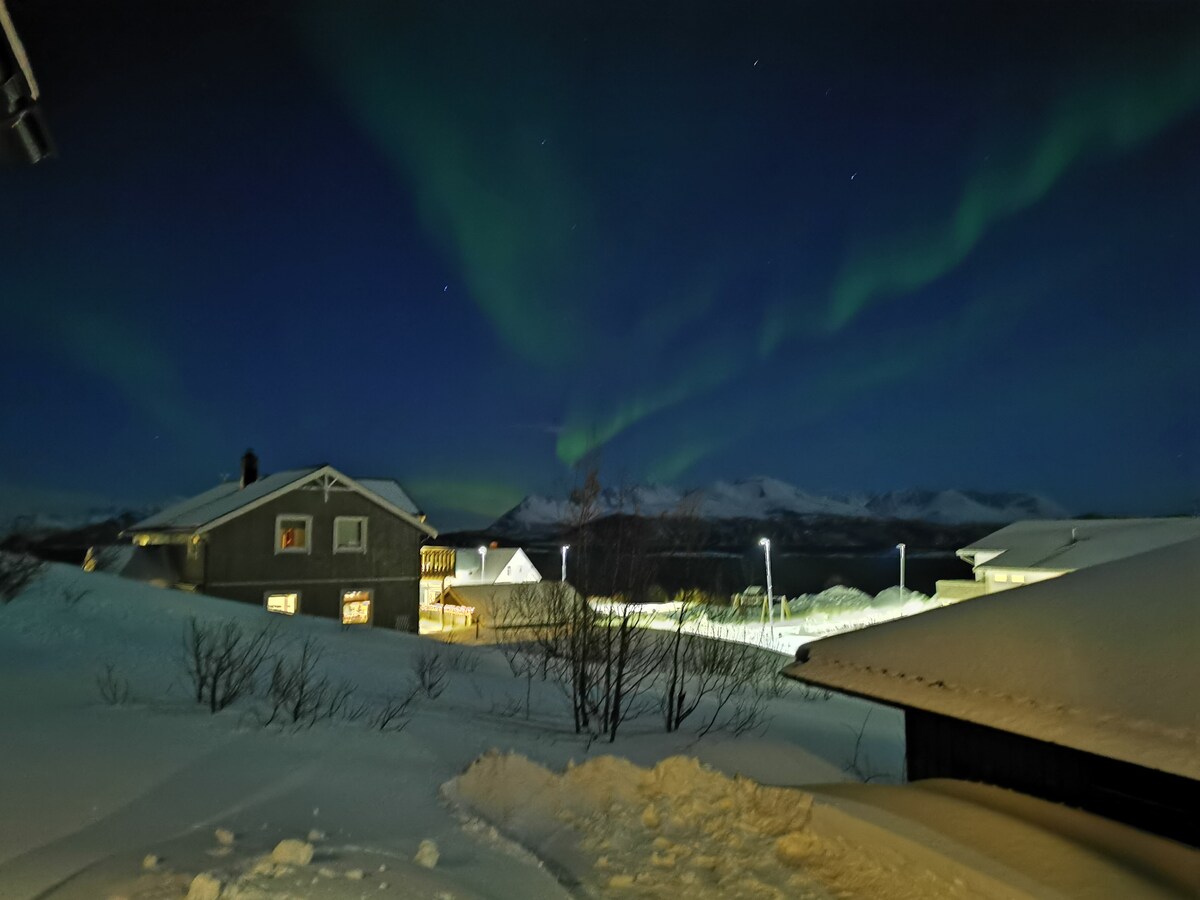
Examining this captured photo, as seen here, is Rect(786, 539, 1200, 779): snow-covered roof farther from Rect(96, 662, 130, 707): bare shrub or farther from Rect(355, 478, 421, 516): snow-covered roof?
Rect(355, 478, 421, 516): snow-covered roof

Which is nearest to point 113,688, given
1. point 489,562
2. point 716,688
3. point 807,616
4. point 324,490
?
point 716,688

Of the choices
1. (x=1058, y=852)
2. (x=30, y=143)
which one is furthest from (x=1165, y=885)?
(x=30, y=143)

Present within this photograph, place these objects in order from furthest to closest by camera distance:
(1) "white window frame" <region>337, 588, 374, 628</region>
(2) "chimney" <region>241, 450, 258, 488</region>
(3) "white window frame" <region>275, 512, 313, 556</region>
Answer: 1. (2) "chimney" <region>241, 450, 258, 488</region>
2. (1) "white window frame" <region>337, 588, 374, 628</region>
3. (3) "white window frame" <region>275, 512, 313, 556</region>

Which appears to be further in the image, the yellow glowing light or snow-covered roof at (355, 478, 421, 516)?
snow-covered roof at (355, 478, 421, 516)

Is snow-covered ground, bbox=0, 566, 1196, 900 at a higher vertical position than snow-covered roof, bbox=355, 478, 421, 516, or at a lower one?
lower

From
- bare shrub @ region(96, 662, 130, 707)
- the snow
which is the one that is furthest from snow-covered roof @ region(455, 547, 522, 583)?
the snow

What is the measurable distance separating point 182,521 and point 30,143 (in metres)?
26.7

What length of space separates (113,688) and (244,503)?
18.2m

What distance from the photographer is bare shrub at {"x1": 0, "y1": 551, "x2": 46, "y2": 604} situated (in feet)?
51.1

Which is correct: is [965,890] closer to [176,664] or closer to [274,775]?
[274,775]

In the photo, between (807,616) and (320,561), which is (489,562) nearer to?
(807,616)

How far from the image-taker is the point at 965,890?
4457mm

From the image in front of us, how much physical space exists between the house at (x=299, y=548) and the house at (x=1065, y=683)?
73.4 feet

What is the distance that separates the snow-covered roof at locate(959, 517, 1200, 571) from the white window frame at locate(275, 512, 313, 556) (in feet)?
91.4
